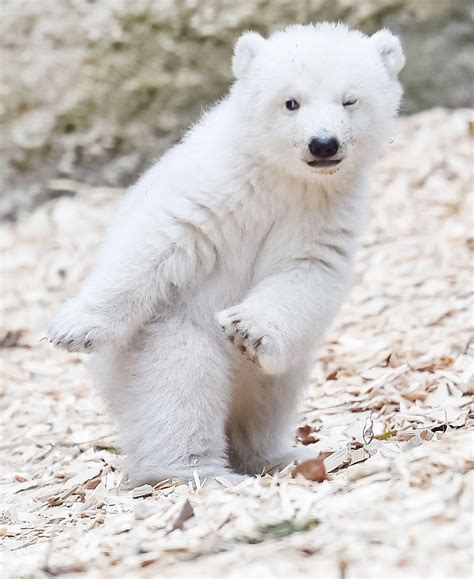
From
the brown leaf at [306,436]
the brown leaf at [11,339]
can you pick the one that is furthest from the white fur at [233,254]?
the brown leaf at [11,339]

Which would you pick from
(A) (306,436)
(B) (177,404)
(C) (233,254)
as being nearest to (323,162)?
(C) (233,254)

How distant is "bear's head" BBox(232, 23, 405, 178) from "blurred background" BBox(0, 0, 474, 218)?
4126 mm

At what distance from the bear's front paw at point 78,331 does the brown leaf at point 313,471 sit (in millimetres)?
979

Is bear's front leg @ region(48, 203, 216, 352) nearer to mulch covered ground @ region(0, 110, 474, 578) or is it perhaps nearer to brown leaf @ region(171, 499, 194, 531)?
mulch covered ground @ region(0, 110, 474, 578)

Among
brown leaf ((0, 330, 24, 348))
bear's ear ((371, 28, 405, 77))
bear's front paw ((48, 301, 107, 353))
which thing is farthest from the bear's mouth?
brown leaf ((0, 330, 24, 348))

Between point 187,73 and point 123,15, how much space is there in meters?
0.70

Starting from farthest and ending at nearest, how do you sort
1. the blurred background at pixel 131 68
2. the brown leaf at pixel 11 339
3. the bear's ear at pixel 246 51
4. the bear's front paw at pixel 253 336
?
the blurred background at pixel 131 68, the brown leaf at pixel 11 339, the bear's ear at pixel 246 51, the bear's front paw at pixel 253 336

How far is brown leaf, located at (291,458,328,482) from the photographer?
3759 millimetres

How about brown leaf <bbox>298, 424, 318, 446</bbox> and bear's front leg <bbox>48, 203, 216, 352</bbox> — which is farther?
brown leaf <bbox>298, 424, 318, 446</bbox>

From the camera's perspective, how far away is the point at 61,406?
19.9ft

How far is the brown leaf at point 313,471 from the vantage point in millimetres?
3759

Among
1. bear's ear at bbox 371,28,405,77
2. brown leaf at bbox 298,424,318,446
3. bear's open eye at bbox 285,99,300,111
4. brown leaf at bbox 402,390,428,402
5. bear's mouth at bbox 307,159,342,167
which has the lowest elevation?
brown leaf at bbox 298,424,318,446

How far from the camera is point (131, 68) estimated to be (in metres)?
8.65

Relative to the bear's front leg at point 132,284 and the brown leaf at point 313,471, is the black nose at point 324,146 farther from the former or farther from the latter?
the brown leaf at point 313,471
